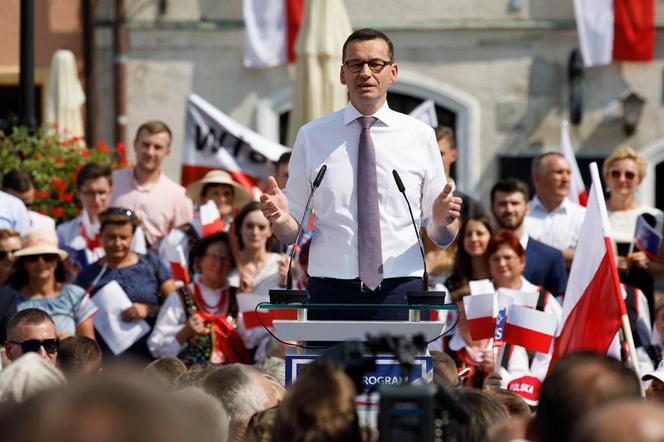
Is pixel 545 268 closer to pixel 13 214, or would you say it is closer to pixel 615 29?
pixel 13 214

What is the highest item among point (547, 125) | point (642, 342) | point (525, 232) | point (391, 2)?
point (391, 2)

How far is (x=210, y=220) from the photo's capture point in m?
8.98

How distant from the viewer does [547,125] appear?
688 inches

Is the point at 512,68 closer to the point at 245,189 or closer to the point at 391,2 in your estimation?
the point at 391,2

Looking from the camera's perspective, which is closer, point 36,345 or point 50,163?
point 36,345

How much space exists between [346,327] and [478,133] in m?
13.1

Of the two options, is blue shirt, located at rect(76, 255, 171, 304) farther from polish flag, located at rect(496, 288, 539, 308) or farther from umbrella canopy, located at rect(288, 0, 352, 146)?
umbrella canopy, located at rect(288, 0, 352, 146)

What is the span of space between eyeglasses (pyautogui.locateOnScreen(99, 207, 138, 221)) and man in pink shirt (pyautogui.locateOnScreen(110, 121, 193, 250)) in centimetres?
71

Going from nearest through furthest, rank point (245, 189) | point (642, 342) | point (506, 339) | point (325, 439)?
point (325, 439) < point (506, 339) < point (642, 342) < point (245, 189)

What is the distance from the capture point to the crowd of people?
11.6 ft

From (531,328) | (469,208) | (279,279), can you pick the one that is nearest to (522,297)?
Result: (531,328)

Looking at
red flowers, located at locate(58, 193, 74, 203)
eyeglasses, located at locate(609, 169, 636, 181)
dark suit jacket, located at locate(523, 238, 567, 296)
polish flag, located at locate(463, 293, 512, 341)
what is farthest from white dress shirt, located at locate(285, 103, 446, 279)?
red flowers, located at locate(58, 193, 74, 203)

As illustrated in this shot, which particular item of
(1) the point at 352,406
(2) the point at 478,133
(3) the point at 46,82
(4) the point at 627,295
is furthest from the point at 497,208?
(3) the point at 46,82

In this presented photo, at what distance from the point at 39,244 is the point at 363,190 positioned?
357 centimetres
